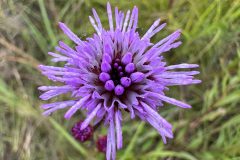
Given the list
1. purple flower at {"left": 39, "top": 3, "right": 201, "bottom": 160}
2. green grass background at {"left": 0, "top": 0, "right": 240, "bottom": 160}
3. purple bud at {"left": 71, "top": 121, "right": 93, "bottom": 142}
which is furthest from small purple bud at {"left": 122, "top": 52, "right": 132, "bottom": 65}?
green grass background at {"left": 0, "top": 0, "right": 240, "bottom": 160}

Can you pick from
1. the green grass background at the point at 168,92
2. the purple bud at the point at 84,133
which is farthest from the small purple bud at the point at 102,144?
the green grass background at the point at 168,92

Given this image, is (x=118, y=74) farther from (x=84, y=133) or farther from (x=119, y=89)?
(x=84, y=133)

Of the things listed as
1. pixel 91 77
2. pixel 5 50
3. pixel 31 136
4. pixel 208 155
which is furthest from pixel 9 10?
pixel 208 155

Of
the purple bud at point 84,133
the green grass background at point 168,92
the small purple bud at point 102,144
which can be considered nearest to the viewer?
the purple bud at point 84,133

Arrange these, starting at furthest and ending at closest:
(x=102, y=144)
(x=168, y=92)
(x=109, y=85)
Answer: (x=168, y=92) < (x=102, y=144) < (x=109, y=85)

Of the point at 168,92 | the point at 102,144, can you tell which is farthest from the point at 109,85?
the point at 168,92

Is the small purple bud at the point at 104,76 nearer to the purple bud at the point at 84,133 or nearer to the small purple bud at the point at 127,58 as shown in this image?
the small purple bud at the point at 127,58

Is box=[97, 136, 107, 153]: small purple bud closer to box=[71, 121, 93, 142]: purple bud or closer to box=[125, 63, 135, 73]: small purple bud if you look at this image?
box=[71, 121, 93, 142]: purple bud

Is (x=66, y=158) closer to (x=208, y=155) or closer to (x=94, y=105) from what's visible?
(x=208, y=155)
